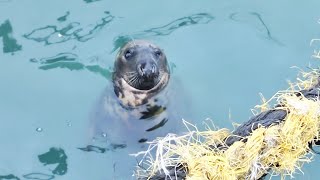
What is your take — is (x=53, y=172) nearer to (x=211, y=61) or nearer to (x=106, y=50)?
(x=106, y=50)

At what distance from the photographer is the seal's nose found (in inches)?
244

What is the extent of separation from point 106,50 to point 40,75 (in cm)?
82

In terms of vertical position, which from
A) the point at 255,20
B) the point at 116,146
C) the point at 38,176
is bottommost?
the point at 38,176

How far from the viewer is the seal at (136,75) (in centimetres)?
649

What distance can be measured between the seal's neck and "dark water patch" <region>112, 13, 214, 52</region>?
1178mm

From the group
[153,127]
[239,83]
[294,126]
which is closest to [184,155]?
[294,126]

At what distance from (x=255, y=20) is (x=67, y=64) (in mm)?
2339

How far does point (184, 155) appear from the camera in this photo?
4.61 m

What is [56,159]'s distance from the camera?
6852 mm

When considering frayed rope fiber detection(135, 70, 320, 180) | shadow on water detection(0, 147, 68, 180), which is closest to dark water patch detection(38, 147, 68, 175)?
shadow on water detection(0, 147, 68, 180)

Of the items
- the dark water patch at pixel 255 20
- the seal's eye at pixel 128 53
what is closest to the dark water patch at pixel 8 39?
the seal's eye at pixel 128 53

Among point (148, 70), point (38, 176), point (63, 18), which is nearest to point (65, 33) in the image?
point (63, 18)

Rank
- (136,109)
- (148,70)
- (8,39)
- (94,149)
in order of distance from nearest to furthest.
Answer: (148,70)
(136,109)
(94,149)
(8,39)

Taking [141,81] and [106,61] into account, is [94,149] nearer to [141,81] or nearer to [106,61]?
[141,81]
